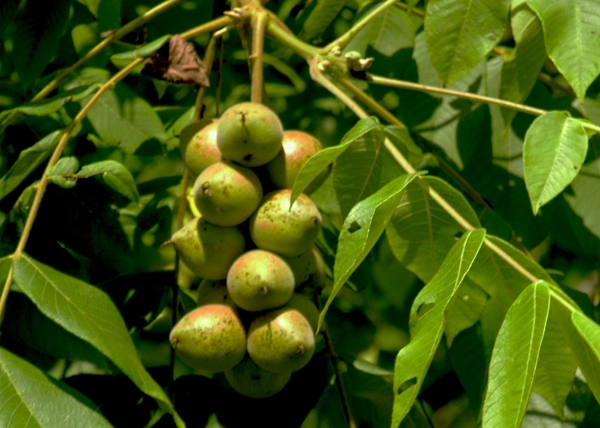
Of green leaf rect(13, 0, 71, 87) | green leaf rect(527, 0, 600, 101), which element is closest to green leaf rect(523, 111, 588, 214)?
green leaf rect(527, 0, 600, 101)

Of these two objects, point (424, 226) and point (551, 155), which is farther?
point (424, 226)

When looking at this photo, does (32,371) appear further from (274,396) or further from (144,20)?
(144,20)

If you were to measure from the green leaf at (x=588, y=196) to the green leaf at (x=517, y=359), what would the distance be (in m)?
0.47

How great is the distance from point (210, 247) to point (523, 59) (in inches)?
23.9

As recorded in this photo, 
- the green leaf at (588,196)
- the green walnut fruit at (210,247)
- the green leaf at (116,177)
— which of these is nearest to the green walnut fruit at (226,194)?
the green walnut fruit at (210,247)

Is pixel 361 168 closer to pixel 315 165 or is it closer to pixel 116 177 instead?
pixel 315 165

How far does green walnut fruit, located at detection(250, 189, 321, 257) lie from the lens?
40.0 inches

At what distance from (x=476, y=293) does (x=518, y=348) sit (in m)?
0.26

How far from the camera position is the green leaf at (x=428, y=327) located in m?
0.79

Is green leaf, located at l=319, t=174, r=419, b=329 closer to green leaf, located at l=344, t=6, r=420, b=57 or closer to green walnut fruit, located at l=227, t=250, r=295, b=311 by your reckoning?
green walnut fruit, located at l=227, t=250, r=295, b=311

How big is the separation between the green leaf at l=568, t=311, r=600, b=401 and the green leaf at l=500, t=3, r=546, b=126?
0.49 metres

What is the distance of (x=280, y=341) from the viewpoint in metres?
0.98

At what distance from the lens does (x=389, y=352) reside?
77.7 inches

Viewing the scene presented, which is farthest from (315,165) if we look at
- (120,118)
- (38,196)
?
(120,118)
